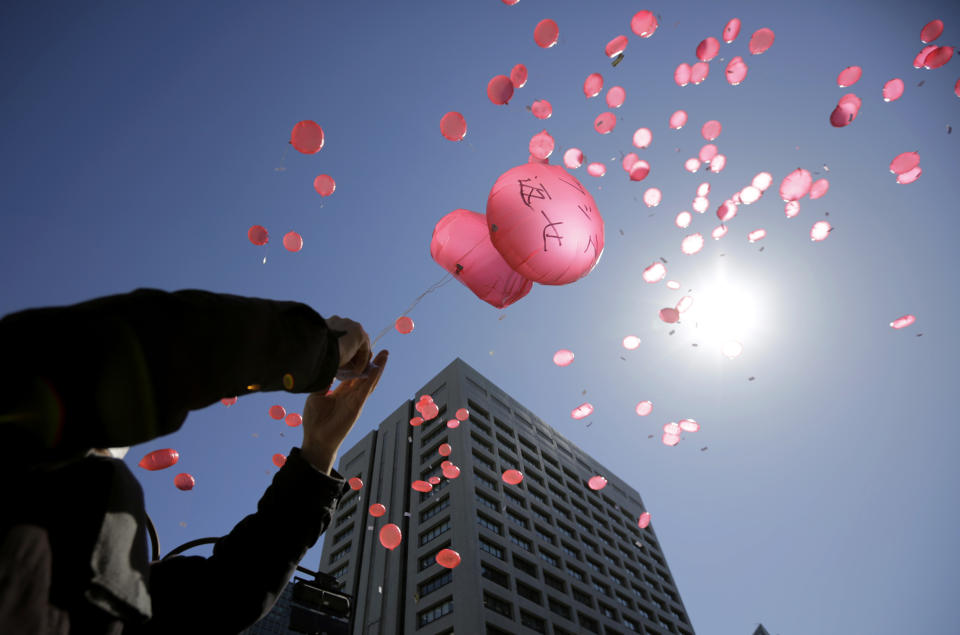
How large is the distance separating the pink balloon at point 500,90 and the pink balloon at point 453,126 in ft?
1.96

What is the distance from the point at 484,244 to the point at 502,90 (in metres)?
2.73

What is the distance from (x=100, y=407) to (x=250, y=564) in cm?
86

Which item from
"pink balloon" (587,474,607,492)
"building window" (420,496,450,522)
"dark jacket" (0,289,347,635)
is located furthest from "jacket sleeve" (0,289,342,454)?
"building window" (420,496,450,522)

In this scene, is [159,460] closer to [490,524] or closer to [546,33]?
[546,33]

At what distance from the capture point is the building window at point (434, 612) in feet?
83.1

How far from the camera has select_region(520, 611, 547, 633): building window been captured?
1033 inches

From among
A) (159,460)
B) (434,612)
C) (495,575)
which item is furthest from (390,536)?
(495,575)

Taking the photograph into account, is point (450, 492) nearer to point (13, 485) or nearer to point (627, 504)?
point (627, 504)

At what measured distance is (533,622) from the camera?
88.0 ft

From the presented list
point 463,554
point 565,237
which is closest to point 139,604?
point 565,237

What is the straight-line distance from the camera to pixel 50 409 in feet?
1.79

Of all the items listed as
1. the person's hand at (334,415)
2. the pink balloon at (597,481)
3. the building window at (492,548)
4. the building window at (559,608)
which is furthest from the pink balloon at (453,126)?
the building window at (559,608)

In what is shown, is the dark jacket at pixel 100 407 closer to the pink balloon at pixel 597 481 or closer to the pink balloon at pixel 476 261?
the pink balloon at pixel 476 261

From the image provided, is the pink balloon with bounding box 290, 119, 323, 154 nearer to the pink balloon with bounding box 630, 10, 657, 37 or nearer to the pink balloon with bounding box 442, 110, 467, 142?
the pink balloon with bounding box 442, 110, 467, 142
